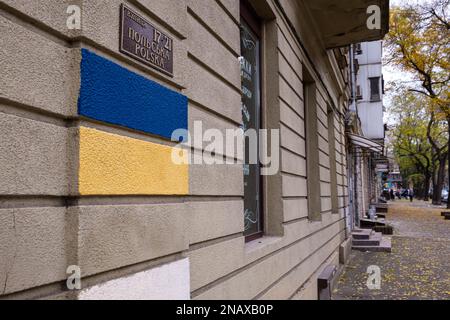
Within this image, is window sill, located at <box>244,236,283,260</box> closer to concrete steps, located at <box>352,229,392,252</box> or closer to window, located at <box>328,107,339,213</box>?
window, located at <box>328,107,339,213</box>

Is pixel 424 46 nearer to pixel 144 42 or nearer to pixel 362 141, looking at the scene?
pixel 362 141

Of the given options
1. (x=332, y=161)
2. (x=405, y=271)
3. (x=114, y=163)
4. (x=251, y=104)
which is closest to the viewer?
(x=114, y=163)

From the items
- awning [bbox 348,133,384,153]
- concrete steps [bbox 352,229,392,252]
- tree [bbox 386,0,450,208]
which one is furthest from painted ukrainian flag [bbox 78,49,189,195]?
tree [bbox 386,0,450,208]

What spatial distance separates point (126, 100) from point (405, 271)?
903 cm

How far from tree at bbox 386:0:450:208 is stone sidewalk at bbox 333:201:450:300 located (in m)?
12.2

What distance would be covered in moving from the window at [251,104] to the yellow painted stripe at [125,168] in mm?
1924

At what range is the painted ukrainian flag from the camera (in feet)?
6.13

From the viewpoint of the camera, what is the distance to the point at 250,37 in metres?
4.77

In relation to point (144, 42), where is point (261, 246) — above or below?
below

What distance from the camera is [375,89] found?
25.3m

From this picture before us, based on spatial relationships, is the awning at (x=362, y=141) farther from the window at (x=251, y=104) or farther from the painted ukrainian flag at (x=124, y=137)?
the painted ukrainian flag at (x=124, y=137)

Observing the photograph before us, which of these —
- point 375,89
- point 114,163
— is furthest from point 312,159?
point 375,89
